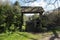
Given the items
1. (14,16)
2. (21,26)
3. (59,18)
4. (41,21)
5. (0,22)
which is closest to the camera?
(0,22)

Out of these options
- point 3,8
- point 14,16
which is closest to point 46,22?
point 14,16

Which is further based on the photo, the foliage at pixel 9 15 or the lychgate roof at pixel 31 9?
the lychgate roof at pixel 31 9

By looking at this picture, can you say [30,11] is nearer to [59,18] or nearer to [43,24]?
[43,24]

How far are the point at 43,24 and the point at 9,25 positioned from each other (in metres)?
5.92

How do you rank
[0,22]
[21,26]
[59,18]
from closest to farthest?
[0,22] → [21,26] → [59,18]

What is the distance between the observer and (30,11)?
1958 cm

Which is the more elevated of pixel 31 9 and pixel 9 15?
pixel 31 9

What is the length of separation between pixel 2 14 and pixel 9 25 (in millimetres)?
1576

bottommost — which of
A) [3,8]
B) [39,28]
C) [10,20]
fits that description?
[39,28]

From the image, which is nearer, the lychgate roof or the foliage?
the foliage

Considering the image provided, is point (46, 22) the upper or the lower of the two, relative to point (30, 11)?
lower

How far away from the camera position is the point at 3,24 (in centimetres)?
1647

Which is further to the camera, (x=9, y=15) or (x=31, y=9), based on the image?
(x=31, y=9)

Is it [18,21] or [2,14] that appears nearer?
[2,14]
